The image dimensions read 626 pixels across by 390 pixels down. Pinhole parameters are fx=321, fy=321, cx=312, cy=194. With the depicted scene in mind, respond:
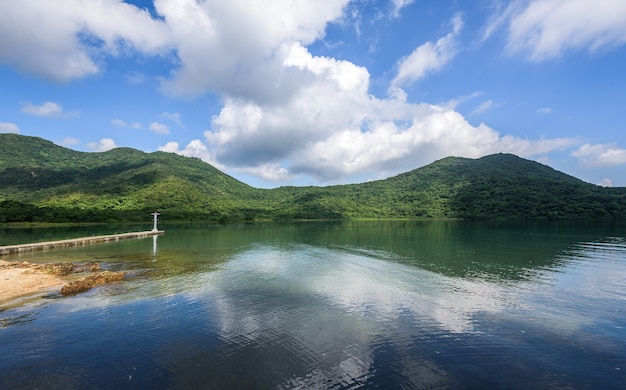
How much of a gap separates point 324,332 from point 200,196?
137 m

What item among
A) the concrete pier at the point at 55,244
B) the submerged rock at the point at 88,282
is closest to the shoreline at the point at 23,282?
the submerged rock at the point at 88,282

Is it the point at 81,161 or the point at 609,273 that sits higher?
the point at 81,161

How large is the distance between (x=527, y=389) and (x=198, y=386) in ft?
31.0

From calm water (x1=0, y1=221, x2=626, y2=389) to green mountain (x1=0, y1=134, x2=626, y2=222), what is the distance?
93.9 metres

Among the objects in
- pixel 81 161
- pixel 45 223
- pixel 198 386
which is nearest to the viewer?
pixel 198 386

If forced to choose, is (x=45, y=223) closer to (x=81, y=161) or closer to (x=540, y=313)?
(x=540, y=313)

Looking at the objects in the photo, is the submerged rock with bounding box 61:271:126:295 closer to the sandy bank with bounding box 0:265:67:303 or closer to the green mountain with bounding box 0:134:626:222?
the sandy bank with bounding box 0:265:67:303

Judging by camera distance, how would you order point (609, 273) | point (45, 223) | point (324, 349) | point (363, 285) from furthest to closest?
point (45, 223) → point (609, 273) → point (363, 285) → point (324, 349)

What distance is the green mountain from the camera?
367ft

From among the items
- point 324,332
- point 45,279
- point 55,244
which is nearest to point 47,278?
point 45,279

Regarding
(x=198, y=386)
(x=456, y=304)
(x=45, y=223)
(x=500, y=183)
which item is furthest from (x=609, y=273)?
(x=500, y=183)

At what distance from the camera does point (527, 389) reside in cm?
923

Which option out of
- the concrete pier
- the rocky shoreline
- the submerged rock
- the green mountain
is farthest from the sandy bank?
the green mountain

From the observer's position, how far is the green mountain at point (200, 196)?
112m
